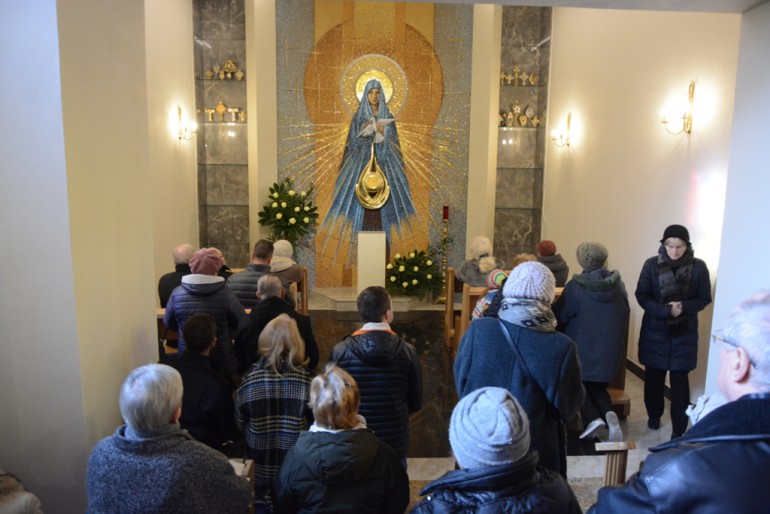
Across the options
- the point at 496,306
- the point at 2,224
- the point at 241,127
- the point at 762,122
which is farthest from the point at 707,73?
the point at 241,127

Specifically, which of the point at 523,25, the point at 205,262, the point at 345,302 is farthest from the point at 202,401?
the point at 523,25

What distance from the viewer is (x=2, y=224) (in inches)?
95.7

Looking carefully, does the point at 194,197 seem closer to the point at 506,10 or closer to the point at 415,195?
the point at 415,195

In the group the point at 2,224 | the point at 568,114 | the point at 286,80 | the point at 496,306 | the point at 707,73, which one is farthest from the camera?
the point at 286,80

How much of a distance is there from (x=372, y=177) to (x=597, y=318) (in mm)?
5762

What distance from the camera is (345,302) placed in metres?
8.52

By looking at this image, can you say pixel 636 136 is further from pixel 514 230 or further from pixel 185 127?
pixel 185 127

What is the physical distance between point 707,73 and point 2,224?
5.09 meters

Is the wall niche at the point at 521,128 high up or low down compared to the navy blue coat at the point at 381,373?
up

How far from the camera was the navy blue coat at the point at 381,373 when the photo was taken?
281 centimetres

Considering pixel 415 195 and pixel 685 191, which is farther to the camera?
pixel 415 195

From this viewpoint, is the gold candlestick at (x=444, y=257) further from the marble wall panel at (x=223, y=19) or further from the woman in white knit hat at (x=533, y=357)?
the woman in white knit hat at (x=533, y=357)

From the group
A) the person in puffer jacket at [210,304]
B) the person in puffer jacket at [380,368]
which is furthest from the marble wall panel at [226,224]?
the person in puffer jacket at [380,368]

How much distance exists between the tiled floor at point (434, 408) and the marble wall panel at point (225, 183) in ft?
7.84
